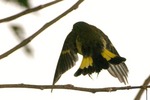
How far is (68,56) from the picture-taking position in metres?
5.48

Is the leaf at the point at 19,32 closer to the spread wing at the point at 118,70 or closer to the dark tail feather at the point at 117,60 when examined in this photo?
the dark tail feather at the point at 117,60

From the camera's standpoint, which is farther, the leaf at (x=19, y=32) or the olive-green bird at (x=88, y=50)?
the olive-green bird at (x=88, y=50)

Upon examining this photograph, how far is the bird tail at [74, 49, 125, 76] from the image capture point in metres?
3.91

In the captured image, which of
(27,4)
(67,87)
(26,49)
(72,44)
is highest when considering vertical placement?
(27,4)

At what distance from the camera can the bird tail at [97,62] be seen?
12.8 feet

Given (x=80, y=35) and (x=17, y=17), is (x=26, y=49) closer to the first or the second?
(x=17, y=17)

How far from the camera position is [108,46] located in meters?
5.12

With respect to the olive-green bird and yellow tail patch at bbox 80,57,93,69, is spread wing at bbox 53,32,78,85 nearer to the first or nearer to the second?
the olive-green bird

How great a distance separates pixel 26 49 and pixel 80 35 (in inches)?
163

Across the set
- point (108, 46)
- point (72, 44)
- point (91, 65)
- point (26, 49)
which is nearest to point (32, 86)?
point (26, 49)

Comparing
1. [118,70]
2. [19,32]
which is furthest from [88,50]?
[19,32]

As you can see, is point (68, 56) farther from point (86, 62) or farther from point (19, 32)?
point (19, 32)

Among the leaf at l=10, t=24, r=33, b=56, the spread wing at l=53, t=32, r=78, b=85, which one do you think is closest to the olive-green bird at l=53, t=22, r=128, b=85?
the spread wing at l=53, t=32, r=78, b=85

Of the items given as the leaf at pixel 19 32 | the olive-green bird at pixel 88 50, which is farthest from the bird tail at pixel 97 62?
the leaf at pixel 19 32
